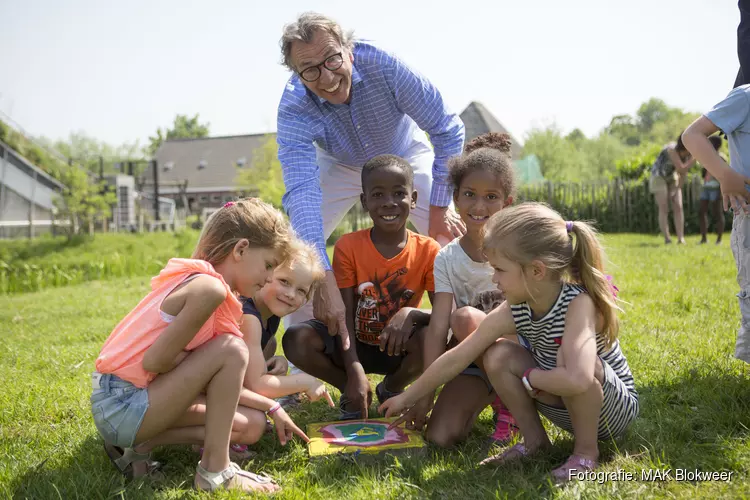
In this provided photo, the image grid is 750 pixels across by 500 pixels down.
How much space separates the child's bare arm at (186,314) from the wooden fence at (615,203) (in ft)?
45.0

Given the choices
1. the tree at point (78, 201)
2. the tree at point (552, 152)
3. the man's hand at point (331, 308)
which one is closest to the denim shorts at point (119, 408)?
the man's hand at point (331, 308)

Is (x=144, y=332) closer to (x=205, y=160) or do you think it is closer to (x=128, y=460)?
(x=128, y=460)

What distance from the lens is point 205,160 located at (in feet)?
164

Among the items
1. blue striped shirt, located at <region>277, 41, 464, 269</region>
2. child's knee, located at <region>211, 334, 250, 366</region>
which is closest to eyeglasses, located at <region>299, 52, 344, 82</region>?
blue striped shirt, located at <region>277, 41, 464, 269</region>

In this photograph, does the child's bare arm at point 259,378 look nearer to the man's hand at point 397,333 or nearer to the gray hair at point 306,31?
the man's hand at point 397,333

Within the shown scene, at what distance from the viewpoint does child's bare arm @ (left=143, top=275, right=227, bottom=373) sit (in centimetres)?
230

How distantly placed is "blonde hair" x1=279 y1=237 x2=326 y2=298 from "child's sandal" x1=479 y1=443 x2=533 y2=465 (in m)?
1.14

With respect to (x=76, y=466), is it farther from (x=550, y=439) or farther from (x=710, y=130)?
(x=710, y=130)

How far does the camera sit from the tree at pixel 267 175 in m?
25.5

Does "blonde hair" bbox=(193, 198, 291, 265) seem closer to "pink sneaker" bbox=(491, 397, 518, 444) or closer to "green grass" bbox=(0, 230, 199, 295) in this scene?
"pink sneaker" bbox=(491, 397, 518, 444)

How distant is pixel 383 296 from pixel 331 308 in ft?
1.36

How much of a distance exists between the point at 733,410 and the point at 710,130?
1306 millimetres

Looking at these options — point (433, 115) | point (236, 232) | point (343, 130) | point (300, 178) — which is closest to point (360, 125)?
point (343, 130)

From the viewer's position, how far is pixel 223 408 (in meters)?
2.44
